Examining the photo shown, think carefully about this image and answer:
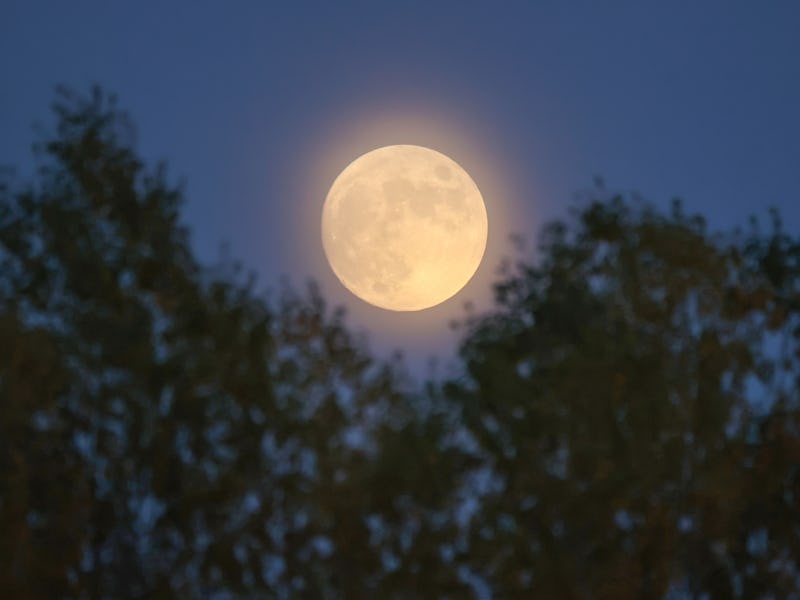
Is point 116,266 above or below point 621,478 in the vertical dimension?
above

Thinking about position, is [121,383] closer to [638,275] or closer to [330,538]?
[330,538]

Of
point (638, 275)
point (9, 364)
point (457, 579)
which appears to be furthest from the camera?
point (638, 275)

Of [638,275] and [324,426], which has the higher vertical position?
[638,275]

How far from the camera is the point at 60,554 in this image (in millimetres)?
20250

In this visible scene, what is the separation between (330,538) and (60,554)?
4356 mm

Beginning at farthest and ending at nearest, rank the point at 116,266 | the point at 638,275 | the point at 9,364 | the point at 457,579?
the point at 638,275, the point at 116,266, the point at 457,579, the point at 9,364

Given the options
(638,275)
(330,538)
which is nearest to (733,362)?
(638,275)

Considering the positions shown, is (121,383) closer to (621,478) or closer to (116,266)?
(116,266)

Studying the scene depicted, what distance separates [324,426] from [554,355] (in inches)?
183

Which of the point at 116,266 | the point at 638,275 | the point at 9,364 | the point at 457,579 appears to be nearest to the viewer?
the point at 9,364

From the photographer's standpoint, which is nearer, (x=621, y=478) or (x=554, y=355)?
(x=621, y=478)

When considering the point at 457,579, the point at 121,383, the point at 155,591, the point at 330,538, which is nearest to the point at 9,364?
the point at 121,383

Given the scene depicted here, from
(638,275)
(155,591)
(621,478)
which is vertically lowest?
(155,591)

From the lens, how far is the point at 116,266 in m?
22.9
